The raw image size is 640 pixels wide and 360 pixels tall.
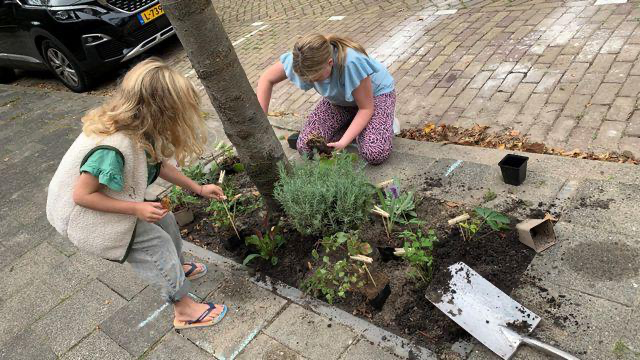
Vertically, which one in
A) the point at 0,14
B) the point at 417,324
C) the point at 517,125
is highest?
the point at 0,14

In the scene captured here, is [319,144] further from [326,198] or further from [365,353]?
[365,353]

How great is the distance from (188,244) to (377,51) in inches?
133

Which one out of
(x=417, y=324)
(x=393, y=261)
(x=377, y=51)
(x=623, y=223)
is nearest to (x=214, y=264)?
(x=393, y=261)

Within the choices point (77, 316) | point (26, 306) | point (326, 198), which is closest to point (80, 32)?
point (26, 306)

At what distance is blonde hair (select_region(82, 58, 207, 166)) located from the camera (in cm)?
205

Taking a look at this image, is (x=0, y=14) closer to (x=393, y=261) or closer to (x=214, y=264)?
(x=214, y=264)

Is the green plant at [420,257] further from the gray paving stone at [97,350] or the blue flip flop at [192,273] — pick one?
the gray paving stone at [97,350]

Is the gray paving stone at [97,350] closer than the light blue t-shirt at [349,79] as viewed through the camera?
Yes

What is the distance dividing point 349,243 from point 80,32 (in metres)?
5.55

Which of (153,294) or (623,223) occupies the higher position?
(153,294)

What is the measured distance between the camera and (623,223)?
2.38 meters

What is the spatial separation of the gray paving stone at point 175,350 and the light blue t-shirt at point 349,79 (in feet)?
6.21

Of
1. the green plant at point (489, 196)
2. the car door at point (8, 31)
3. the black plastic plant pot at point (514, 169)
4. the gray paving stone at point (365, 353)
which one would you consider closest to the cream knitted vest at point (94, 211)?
the gray paving stone at point (365, 353)

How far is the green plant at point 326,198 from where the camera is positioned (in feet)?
8.39
